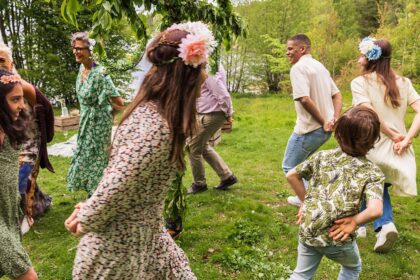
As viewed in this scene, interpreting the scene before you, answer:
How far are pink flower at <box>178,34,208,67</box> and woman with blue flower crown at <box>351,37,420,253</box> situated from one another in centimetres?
236

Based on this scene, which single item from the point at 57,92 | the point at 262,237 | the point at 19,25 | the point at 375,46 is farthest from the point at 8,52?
the point at 19,25

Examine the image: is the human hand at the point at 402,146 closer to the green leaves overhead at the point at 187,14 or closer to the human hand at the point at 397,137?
the human hand at the point at 397,137

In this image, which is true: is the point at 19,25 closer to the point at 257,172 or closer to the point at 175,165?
the point at 257,172

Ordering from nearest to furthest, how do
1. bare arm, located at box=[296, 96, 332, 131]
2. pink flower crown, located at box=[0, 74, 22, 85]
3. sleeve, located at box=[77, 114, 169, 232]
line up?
1. sleeve, located at box=[77, 114, 169, 232]
2. pink flower crown, located at box=[0, 74, 22, 85]
3. bare arm, located at box=[296, 96, 332, 131]

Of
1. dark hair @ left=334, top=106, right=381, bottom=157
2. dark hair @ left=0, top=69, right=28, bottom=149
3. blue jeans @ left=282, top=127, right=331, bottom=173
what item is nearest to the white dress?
blue jeans @ left=282, top=127, right=331, bottom=173

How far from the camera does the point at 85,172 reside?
185 inches

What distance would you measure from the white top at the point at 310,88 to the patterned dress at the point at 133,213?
274 centimetres

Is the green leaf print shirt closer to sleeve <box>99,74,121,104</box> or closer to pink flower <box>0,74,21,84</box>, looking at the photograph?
pink flower <box>0,74,21,84</box>

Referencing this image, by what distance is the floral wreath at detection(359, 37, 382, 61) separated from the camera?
3.76 metres

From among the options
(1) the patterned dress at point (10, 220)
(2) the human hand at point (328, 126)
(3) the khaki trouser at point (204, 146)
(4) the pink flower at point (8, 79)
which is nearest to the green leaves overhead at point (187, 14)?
(4) the pink flower at point (8, 79)

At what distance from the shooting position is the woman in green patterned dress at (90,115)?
4.49m

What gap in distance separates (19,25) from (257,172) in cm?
1065

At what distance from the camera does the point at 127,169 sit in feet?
5.77

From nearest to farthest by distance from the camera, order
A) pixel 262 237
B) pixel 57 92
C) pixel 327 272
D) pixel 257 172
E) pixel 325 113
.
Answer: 1. pixel 327 272
2. pixel 262 237
3. pixel 325 113
4. pixel 257 172
5. pixel 57 92
